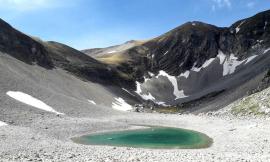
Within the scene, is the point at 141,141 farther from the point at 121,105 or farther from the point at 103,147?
the point at 121,105

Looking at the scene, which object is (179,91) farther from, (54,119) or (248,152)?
(248,152)

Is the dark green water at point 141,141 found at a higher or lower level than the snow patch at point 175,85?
lower

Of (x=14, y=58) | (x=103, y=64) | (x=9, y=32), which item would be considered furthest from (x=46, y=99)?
(x=103, y=64)

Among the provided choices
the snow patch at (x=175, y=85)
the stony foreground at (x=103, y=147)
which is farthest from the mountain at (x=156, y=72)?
the stony foreground at (x=103, y=147)

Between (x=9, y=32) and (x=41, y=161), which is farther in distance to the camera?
(x=9, y=32)

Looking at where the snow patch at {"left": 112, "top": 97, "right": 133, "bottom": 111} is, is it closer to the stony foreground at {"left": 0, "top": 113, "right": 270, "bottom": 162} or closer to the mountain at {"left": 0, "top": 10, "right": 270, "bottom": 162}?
the mountain at {"left": 0, "top": 10, "right": 270, "bottom": 162}

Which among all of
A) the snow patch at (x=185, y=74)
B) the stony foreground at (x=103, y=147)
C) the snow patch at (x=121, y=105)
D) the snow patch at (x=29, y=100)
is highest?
the snow patch at (x=185, y=74)

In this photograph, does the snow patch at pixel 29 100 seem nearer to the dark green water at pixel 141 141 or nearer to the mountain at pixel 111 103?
the mountain at pixel 111 103
